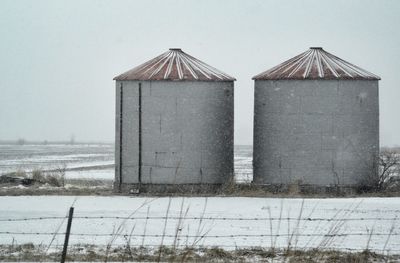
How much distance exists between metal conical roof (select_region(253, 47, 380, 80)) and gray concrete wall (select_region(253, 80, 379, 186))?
22 centimetres

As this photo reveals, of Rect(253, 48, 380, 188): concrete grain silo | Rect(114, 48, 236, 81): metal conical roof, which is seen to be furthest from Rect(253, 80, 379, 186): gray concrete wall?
Rect(114, 48, 236, 81): metal conical roof

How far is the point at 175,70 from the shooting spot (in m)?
23.7

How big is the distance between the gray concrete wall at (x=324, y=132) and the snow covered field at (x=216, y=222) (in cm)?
212

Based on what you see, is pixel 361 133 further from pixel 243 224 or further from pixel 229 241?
pixel 229 241

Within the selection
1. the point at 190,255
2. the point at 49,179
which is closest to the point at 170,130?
the point at 49,179

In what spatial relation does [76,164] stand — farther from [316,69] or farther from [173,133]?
[316,69]

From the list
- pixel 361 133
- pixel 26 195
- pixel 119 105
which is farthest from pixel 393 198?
pixel 26 195

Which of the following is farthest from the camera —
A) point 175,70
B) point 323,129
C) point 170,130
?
point 175,70

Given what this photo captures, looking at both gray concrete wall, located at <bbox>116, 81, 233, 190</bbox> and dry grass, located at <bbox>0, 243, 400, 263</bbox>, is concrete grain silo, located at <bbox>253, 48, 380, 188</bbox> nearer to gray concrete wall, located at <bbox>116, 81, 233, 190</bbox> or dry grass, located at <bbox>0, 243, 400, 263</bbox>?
gray concrete wall, located at <bbox>116, 81, 233, 190</bbox>

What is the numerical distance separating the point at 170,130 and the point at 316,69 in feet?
17.7

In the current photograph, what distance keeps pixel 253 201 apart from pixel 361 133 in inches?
199

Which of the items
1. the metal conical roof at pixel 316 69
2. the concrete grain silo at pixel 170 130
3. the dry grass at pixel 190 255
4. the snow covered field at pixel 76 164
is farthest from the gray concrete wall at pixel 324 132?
the dry grass at pixel 190 255

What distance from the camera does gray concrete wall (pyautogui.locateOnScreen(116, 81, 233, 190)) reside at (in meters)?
23.1

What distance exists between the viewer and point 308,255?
11.2 m
